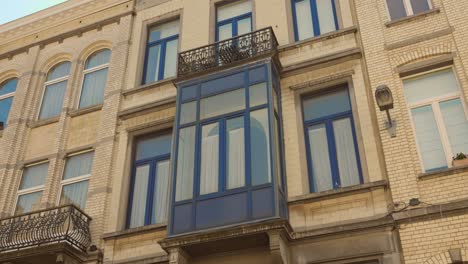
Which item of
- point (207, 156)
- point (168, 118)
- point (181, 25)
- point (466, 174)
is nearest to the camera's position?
point (466, 174)

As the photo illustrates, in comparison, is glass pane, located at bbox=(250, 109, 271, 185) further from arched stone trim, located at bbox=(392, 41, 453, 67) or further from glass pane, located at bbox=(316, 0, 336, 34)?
glass pane, located at bbox=(316, 0, 336, 34)

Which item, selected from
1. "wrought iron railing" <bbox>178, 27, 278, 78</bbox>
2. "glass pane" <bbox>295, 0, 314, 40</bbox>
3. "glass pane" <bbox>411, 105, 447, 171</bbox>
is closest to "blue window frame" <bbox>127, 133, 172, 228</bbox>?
"wrought iron railing" <bbox>178, 27, 278, 78</bbox>

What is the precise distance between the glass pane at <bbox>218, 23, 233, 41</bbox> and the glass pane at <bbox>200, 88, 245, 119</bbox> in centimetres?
306

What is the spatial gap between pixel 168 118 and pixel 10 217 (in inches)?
189

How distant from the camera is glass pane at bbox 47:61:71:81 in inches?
675

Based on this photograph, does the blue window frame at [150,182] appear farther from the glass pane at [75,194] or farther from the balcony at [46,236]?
the glass pane at [75,194]

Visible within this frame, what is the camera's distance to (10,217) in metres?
13.2

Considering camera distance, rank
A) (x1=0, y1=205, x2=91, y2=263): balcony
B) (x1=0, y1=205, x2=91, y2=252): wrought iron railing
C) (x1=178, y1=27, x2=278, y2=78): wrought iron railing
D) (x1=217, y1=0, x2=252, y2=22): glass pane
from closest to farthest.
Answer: (x1=0, y1=205, x2=91, y2=263): balcony < (x1=0, y1=205, x2=91, y2=252): wrought iron railing < (x1=178, y1=27, x2=278, y2=78): wrought iron railing < (x1=217, y1=0, x2=252, y2=22): glass pane

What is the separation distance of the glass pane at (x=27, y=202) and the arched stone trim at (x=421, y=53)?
10308 mm

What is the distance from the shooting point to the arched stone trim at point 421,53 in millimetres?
11445

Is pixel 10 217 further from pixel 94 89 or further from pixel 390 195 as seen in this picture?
pixel 390 195

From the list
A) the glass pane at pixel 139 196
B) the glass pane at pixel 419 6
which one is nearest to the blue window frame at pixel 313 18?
the glass pane at pixel 419 6

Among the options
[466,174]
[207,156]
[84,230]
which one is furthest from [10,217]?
[466,174]

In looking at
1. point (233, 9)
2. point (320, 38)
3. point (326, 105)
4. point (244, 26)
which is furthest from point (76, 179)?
point (320, 38)
